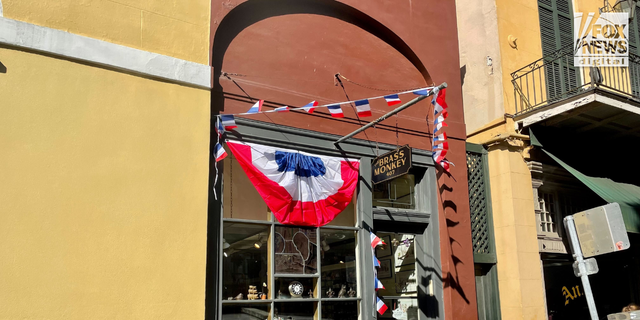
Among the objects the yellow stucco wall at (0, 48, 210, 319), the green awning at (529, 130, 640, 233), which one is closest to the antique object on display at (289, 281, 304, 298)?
the yellow stucco wall at (0, 48, 210, 319)

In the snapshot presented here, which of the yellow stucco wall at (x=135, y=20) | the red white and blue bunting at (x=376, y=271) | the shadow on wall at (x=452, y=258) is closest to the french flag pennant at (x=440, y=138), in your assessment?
the shadow on wall at (x=452, y=258)

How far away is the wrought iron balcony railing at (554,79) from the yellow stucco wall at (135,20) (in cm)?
595

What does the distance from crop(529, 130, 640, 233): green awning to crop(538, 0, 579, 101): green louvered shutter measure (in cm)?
150

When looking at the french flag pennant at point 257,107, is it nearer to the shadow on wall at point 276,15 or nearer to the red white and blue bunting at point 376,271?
the shadow on wall at point 276,15

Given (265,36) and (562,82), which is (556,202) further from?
(265,36)

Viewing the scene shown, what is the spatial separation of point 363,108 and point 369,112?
181mm

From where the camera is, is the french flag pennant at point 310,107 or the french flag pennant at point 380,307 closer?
the french flag pennant at point 310,107

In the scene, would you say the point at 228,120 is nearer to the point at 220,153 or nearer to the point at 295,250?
the point at 220,153

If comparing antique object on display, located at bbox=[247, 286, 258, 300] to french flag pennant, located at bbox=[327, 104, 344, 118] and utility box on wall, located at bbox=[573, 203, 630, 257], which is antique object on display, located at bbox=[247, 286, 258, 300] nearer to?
french flag pennant, located at bbox=[327, 104, 344, 118]

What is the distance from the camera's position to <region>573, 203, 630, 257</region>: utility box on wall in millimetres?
5785

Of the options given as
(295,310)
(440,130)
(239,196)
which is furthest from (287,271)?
(440,130)

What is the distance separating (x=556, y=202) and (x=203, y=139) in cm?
704

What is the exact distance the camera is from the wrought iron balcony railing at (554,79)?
33.3 feet

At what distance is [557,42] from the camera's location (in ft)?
36.7
